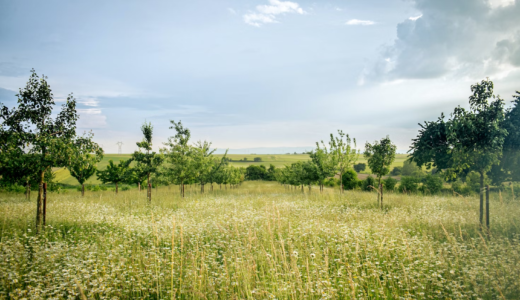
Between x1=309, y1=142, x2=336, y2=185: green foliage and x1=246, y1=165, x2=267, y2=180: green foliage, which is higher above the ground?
x1=309, y1=142, x2=336, y2=185: green foliage

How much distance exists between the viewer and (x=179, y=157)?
20.2 m

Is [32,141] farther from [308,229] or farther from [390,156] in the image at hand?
[390,156]

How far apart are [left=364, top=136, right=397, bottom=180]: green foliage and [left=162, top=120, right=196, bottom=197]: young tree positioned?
1387 centimetres

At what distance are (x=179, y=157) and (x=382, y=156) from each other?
49.8 feet

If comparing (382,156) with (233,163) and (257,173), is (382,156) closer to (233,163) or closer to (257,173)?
(257,173)

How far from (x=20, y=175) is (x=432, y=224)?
1661cm

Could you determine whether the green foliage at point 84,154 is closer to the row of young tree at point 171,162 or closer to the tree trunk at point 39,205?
the tree trunk at point 39,205

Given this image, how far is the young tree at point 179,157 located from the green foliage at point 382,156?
13.9 m

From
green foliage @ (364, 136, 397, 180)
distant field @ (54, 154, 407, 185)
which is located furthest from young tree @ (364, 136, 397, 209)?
distant field @ (54, 154, 407, 185)

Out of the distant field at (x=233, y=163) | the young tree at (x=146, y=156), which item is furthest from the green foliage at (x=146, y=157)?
the distant field at (x=233, y=163)

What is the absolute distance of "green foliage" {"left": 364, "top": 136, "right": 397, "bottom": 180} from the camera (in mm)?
16312

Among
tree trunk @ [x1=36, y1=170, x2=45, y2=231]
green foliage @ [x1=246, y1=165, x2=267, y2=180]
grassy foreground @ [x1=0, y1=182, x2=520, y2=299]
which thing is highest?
tree trunk @ [x1=36, y1=170, x2=45, y2=231]

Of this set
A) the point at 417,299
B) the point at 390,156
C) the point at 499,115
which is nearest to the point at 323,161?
the point at 390,156

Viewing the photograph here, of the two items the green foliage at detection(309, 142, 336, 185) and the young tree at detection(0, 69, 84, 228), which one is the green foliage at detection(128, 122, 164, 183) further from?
the green foliage at detection(309, 142, 336, 185)
